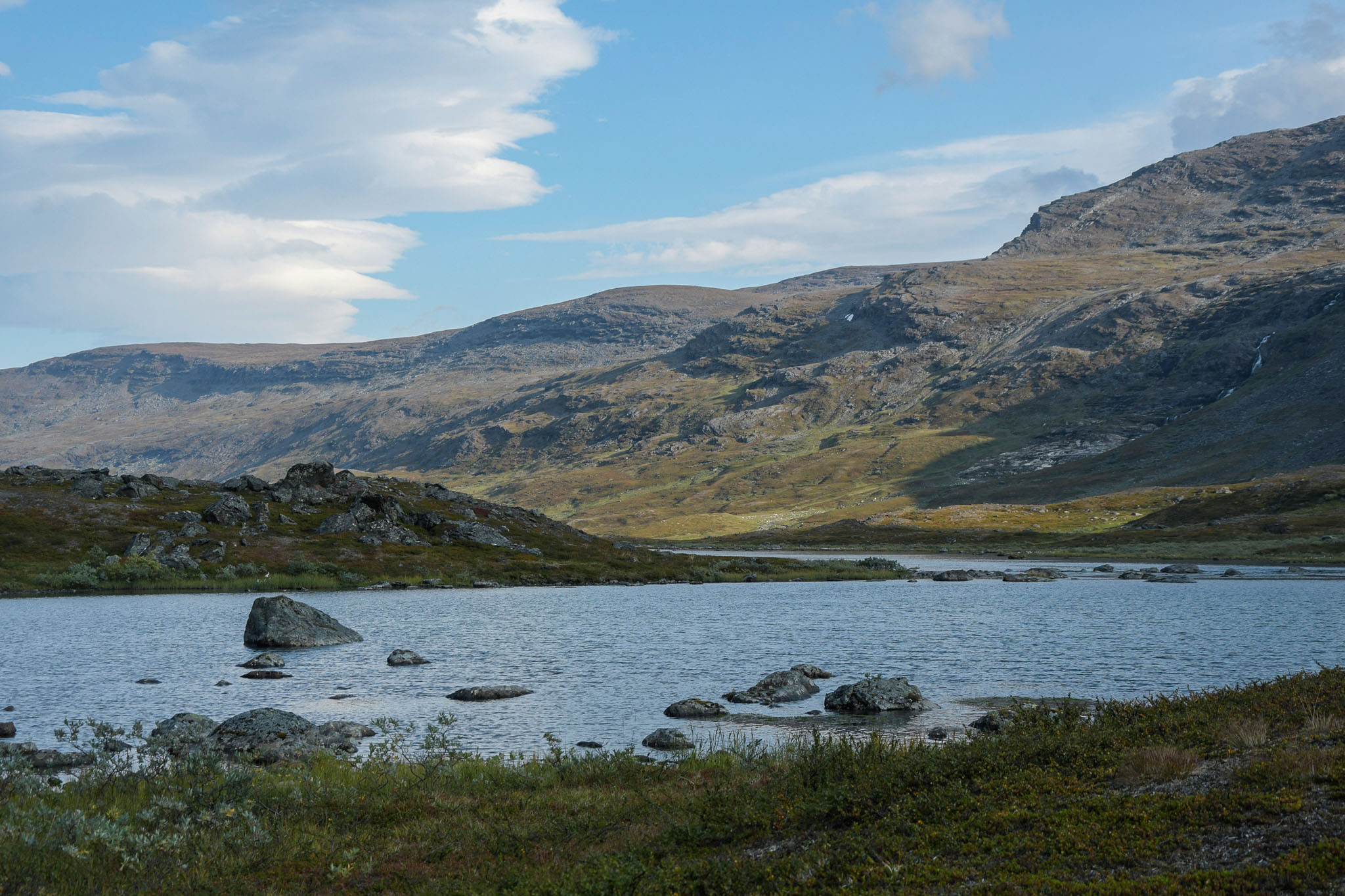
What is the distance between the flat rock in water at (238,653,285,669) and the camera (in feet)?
156

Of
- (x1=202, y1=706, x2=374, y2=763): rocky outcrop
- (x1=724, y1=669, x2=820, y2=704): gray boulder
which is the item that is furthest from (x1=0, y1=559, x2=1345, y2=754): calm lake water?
(x1=202, y1=706, x2=374, y2=763): rocky outcrop

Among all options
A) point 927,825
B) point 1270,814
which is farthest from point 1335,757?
point 927,825

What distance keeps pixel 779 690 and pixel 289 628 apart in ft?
108

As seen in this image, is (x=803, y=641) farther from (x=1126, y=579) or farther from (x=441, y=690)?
(x=1126, y=579)

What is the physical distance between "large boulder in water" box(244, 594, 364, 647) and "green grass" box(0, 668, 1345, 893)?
34.7 metres

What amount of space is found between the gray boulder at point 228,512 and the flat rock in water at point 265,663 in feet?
212

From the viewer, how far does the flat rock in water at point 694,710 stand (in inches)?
1380

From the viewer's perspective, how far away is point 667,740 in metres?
29.4

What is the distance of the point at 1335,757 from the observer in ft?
50.8

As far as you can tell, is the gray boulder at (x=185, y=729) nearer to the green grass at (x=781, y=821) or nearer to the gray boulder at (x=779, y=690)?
the green grass at (x=781, y=821)

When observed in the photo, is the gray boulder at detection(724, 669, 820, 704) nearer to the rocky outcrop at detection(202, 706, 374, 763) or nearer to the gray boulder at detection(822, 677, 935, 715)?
the gray boulder at detection(822, 677, 935, 715)

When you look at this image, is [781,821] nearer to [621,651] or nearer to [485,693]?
[485,693]

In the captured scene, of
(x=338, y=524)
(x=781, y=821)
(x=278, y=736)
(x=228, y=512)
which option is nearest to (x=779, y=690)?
(x=278, y=736)

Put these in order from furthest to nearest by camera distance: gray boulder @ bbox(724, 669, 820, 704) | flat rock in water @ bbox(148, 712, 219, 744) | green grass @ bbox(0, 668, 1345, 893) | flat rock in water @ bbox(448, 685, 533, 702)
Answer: flat rock in water @ bbox(448, 685, 533, 702), gray boulder @ bbox(724, 669, 820, 704), flat rock in water @ bbox(148, 712, 219, 744), green grass @ bbox(0, 668, 1345, 893)
